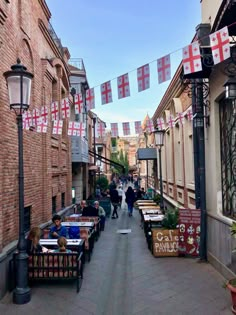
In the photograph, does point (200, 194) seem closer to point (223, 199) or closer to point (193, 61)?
point (223, 199)

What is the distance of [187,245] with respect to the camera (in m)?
8.44

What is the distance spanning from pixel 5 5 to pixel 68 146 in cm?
850

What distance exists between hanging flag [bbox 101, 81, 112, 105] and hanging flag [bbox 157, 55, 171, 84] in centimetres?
165

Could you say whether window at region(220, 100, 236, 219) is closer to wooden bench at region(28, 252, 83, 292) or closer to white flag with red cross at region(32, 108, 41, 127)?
wooden bench at region(28, 252, 83, 292)

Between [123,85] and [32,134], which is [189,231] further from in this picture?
[32,134]

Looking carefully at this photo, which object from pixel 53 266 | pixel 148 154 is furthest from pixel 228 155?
pixel 148 154

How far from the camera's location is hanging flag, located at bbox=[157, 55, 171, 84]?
6.99 meters

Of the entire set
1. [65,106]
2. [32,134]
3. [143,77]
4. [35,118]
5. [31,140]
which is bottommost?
[31,140]

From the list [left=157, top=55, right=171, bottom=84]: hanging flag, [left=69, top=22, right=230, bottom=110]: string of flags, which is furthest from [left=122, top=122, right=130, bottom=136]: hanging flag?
[left=157, top=55, right=171, bottom=84]: hanging flag

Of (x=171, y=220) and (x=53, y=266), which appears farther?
(x=171, y=220)

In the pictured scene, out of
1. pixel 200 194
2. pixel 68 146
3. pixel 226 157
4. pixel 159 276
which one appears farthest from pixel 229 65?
pixel 68 146

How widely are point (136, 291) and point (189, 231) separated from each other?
2.70 metres

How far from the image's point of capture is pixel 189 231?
8.39 meters

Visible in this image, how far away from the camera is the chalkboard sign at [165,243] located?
338 inches
